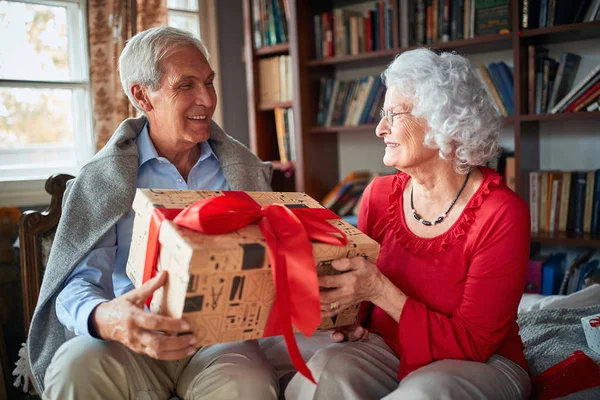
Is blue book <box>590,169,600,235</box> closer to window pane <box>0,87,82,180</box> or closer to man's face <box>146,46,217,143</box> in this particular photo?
man's face <box>146,46,217,143</box>

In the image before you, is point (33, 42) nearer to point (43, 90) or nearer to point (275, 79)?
point (43, 90)

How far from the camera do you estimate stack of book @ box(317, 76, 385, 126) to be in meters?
3.02

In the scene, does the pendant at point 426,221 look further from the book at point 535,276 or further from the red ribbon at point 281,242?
the book at point 535,276

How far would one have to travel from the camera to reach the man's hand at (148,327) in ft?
3.39

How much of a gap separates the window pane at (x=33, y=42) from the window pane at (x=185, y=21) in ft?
2.11

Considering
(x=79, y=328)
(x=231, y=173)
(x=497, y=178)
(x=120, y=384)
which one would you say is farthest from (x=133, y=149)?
(x=497, y=178)

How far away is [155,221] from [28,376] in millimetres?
912

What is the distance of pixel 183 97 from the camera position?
5.18 feet

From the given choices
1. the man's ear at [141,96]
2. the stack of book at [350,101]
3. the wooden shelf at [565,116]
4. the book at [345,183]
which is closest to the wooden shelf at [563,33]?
the wooden shelf at [565,116]

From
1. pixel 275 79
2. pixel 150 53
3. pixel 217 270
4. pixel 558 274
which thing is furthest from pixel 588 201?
pixel 217 270

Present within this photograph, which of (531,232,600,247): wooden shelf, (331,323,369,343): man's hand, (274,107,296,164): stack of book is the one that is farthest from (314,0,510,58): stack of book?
(331,323,369,343): man's hand

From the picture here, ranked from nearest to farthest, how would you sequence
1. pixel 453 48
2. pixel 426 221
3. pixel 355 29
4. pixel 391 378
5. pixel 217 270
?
pixel 217 270
pixel 391 378
pixel 426 221
pixel 453 48
pixel 355 29

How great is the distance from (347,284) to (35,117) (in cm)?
232

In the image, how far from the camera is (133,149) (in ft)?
5.07
